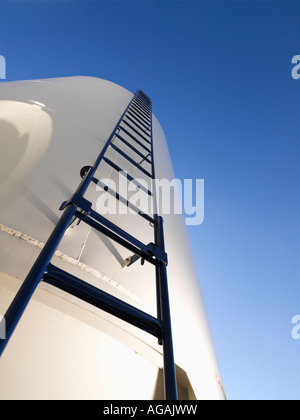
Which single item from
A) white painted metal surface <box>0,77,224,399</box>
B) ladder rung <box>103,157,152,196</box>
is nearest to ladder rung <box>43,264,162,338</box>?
white painted metal surface <box>0,77,224,399</box>

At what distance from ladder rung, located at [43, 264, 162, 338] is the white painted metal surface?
0.58 feet

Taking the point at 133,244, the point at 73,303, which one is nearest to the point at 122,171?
the point at 133,244

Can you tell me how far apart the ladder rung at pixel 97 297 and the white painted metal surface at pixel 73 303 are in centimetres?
18

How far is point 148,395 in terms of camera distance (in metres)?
0.95

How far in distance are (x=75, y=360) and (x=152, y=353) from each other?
366 millimetres

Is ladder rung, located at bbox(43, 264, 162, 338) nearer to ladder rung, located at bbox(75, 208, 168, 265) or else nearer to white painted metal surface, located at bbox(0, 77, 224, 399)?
white painted metal surface, located at bbox(0, 77, 224, 399)

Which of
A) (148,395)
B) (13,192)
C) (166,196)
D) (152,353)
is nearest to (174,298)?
(152,353)

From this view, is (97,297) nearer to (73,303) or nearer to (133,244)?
(73,303)

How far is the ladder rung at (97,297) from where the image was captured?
2.43ft

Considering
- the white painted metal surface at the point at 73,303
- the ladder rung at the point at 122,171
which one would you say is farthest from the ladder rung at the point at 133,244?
the ladder rung at the point at 122,171

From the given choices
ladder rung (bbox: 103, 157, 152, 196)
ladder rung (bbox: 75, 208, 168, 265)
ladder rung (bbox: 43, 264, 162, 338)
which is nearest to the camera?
ladder rung (bbox: 43, 264, 162, 338)

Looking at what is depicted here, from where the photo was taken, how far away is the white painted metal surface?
808mm

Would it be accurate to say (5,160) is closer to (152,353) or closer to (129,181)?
(129,181)

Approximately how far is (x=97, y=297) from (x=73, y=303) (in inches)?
9.1
